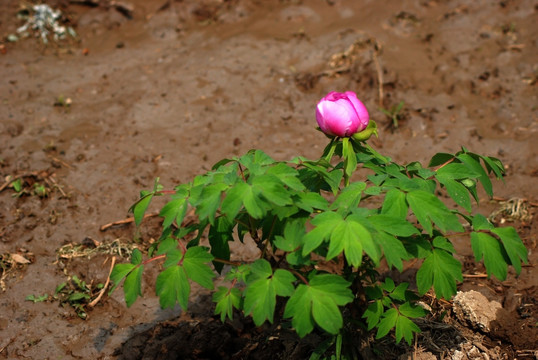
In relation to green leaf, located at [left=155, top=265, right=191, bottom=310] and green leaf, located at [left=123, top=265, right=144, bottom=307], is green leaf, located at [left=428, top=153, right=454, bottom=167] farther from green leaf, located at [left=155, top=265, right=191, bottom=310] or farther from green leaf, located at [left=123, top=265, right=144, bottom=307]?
green leaf, located at [left=123, top=265, right=144, bottom=307]

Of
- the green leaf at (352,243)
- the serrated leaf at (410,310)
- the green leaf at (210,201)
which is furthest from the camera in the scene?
the serrated leaf at (410,310)

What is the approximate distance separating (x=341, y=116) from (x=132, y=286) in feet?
3.08

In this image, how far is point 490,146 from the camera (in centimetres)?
406

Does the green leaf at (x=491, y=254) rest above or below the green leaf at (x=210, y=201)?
below

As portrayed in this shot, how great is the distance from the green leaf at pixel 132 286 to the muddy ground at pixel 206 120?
723mm

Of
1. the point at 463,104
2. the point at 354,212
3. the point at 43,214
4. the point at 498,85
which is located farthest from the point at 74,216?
the point at 498,85

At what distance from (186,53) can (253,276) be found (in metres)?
3.83

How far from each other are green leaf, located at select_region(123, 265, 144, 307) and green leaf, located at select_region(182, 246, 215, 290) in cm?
18

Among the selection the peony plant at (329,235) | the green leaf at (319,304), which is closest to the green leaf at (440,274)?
the peony plant at (329,235)

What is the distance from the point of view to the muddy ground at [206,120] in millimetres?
2818

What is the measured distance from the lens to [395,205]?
1.83 meters

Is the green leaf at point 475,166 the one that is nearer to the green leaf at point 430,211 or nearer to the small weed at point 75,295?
the green leaf at point 430,211

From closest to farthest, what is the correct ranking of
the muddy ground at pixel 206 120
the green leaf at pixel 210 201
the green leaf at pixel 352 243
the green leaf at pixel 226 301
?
the green leaf at pixel 352 243 → the green leaf at pixel 210 201 → the green leaf at pixel 226 301 → the muddy ground at pixel 206 120

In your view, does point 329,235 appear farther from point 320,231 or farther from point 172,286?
point 172,286
